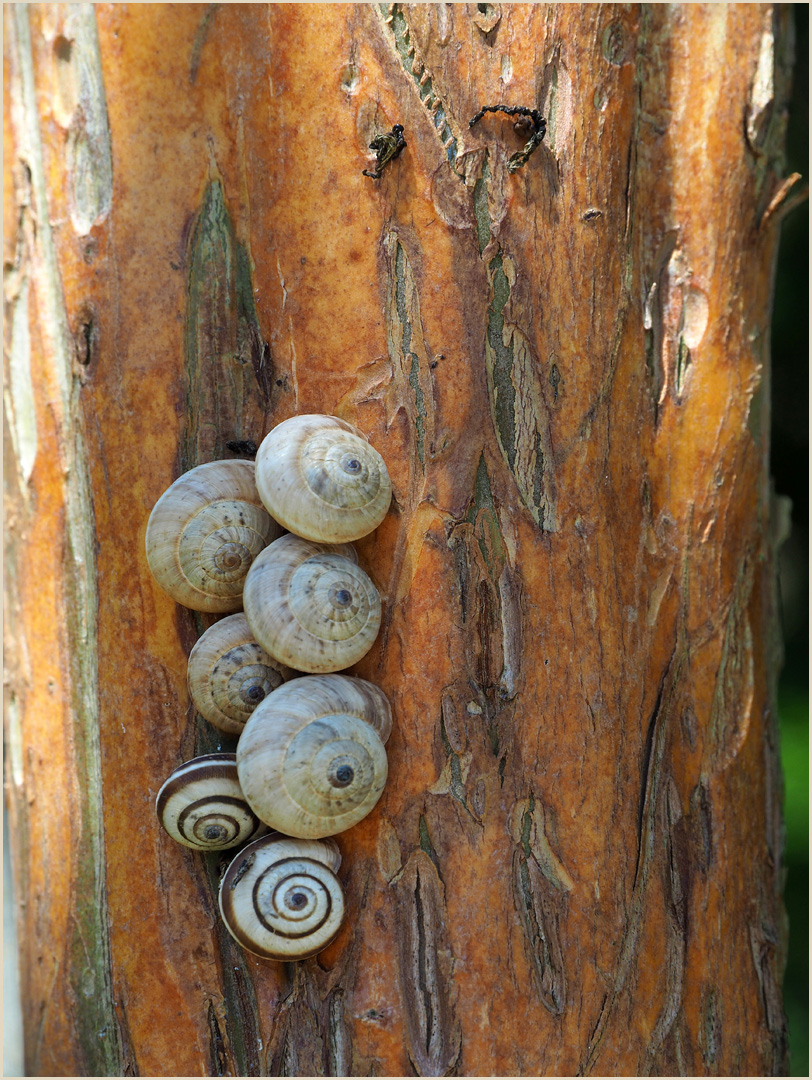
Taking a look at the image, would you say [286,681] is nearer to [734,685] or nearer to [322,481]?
[322,481]

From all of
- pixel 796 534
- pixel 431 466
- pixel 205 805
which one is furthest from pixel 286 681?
pixel 796 534

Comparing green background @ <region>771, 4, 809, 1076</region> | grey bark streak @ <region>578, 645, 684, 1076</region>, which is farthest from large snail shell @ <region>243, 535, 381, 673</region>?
green background @ <region>771, 4, 809, 1076</region>

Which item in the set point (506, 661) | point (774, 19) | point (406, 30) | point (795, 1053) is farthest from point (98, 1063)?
point (795, 1053)

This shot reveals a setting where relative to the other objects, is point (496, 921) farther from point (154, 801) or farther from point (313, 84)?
point (313, 84)

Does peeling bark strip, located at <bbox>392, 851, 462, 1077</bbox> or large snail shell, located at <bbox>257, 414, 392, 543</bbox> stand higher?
large snail shell, located at <bbox>257, 414, 392, 543</bbox>

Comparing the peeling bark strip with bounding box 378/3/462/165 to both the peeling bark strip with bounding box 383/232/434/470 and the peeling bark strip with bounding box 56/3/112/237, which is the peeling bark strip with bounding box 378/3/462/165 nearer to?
the peeling bark strip with bounding box 383/232/434/470

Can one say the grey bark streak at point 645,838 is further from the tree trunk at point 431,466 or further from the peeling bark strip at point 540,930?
the peeling bark strip at point 540,930

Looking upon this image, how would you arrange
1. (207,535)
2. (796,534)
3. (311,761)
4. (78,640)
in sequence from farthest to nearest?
(796,534) < (78,640) < (207,535) < (311,761)

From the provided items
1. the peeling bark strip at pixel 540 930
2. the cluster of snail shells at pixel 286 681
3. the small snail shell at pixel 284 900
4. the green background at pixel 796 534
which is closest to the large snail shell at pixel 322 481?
the cluster of snail shells at pixel 286 681
